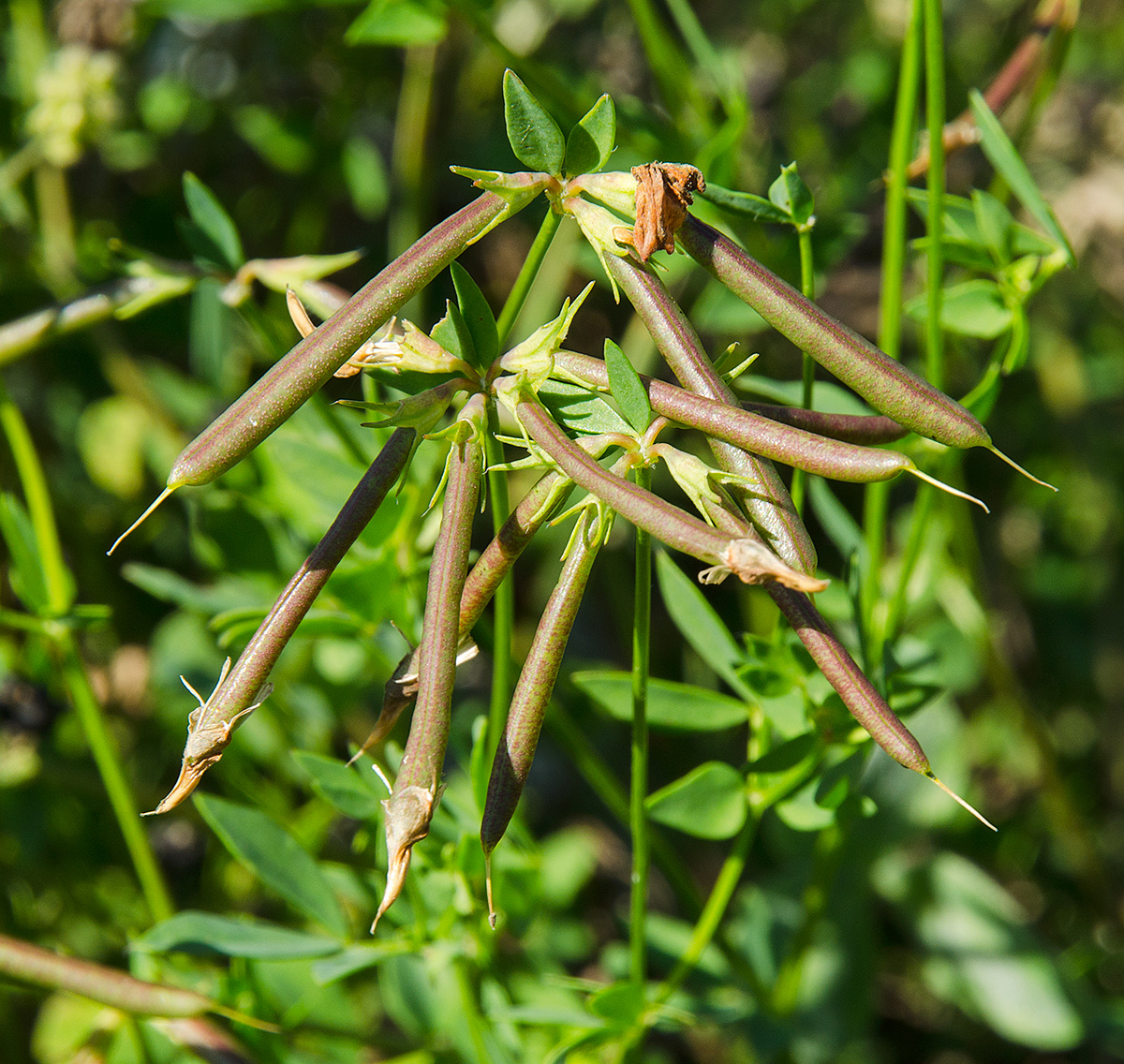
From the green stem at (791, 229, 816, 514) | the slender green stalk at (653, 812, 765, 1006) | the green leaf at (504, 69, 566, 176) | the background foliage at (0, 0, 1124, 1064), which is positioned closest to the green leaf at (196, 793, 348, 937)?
the background foliage at (0, 0, 1124, 1064)

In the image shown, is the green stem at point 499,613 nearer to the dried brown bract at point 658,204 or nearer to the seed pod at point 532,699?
the seed pod at point 532,699

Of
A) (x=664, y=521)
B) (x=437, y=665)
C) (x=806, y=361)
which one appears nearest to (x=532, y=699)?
(x=437, y=665)

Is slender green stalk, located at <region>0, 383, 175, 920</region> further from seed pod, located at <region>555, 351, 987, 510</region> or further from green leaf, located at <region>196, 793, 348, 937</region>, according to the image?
seed pod, located at <region>555, 351, 987, 510</region>

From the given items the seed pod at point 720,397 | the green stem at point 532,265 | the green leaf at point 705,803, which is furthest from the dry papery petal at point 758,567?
Answer: the green leaf at point 705,803

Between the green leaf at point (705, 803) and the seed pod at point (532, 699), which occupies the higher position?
the seed pod at point (532, 699)

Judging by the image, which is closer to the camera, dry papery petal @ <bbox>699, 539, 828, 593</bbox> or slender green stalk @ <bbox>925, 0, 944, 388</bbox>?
dry papery petal @ <bbox>699, 539, 828, 593</bbox>
